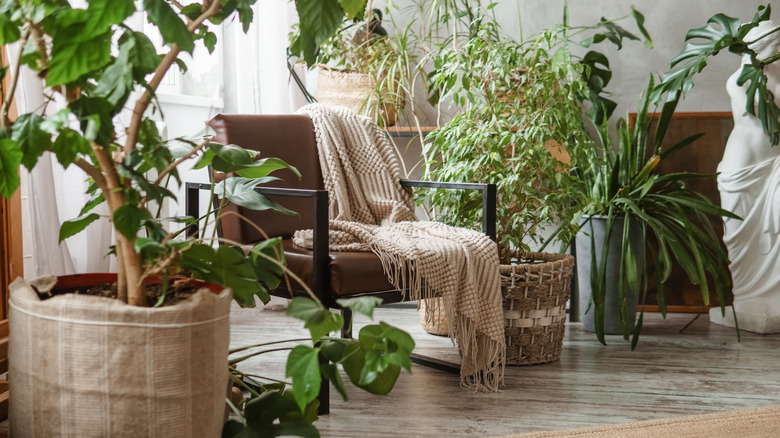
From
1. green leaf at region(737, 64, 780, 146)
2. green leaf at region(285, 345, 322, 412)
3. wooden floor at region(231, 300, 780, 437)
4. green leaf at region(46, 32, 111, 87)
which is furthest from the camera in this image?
green leaf at region(737, 64, 780, 146)

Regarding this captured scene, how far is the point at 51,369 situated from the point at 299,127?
1.65m

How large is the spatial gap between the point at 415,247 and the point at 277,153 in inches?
25.1

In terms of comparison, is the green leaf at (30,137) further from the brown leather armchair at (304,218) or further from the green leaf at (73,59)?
the brown leather armchair at (304,218)

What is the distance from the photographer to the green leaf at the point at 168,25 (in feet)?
3.41

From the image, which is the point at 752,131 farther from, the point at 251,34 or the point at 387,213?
the point at 251,34

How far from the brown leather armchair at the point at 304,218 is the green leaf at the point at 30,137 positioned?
103 centimetres

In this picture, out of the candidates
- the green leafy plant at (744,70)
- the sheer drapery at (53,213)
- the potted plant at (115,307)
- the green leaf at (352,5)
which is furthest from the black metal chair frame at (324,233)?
the green leafy plant at (744,70)

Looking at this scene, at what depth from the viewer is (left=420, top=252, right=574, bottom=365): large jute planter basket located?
2555 mm

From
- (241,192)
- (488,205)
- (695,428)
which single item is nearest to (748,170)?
(488,205)

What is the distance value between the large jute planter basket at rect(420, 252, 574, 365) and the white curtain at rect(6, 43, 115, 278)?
1.10 m

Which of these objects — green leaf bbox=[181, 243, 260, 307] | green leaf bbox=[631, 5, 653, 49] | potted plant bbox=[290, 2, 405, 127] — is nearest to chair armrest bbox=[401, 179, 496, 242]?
potted plant bbox=[290, 2, 405, 127]

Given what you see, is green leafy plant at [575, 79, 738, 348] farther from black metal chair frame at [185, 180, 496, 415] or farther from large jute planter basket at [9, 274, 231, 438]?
large jute planter basket at [9, 274, 231, 438]

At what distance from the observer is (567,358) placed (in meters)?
2.72

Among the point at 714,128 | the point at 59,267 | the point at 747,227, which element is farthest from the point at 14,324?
the point at 714,128
